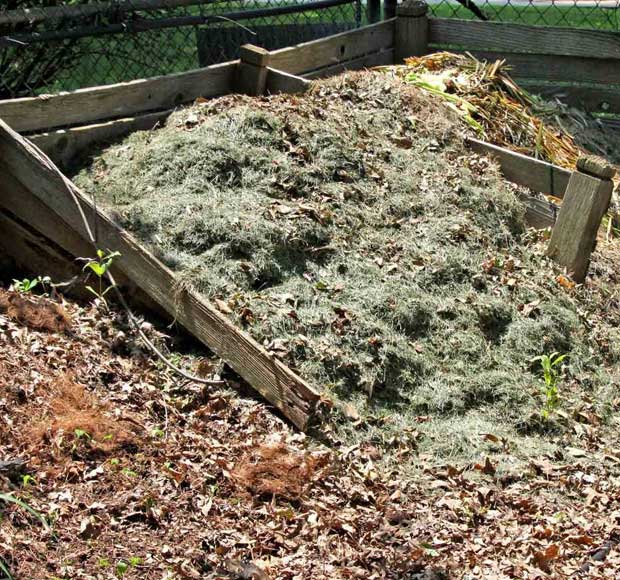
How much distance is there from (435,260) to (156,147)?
73.1 inches

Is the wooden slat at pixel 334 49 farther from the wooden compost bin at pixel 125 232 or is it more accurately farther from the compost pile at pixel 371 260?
the compost pile at pixel 371 260

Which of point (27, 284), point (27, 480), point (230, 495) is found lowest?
point (230, 495)

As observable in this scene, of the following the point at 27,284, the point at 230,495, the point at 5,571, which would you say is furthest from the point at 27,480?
the point at 27,284

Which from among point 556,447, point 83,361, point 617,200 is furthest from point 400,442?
point 617,200

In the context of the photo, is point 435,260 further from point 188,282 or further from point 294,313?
point 188,282

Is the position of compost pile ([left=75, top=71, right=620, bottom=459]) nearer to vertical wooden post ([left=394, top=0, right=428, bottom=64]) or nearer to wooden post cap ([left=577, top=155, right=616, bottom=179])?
wooden post cap ([left=577, top=155, right=616, bottom=179])

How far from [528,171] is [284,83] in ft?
6.17

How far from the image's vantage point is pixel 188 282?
504 centimetres

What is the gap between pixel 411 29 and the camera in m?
8.36

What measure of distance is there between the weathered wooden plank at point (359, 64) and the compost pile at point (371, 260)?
1126mm

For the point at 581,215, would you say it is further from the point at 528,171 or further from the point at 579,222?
the point at 528,171

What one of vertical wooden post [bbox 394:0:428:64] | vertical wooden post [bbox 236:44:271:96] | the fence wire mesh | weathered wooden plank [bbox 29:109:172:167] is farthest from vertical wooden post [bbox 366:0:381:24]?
weathered wooden plank [bbox 29:109:172:167]

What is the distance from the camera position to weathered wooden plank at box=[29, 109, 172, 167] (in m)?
5.94

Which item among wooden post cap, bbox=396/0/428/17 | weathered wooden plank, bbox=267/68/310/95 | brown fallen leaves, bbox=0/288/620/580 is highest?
wooden post cap, bbox=396/0/428/17
